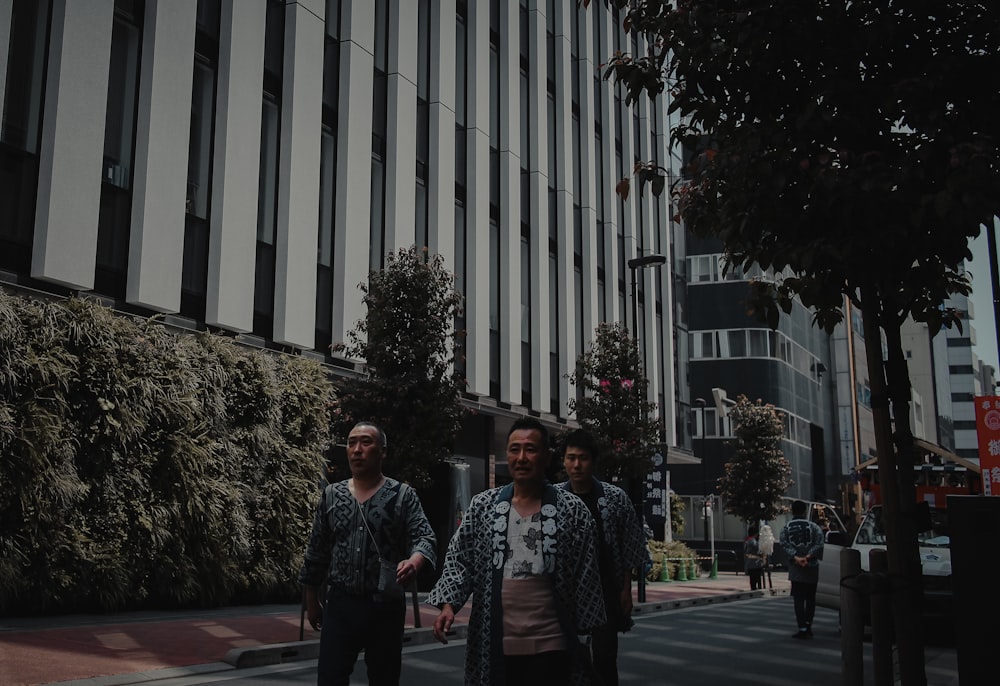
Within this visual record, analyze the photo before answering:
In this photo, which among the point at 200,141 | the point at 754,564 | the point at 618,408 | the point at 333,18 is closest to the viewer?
the point at 200,141

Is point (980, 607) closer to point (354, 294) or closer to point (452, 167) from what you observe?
point (354, 294)

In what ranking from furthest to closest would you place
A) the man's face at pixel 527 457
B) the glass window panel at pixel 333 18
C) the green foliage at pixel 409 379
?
the glass window panel at pixel 333 18 < the green foliage at pixel 409 379 < the man's face at pixel 527 457

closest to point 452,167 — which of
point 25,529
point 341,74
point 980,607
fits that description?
point 341,74

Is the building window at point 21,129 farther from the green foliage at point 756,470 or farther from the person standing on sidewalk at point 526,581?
the green foliage at point 756,470

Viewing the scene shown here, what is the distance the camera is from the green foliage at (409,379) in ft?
56.7

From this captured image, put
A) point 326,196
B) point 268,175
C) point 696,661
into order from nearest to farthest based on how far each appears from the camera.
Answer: point 696,661 → point 268,175 → point 326,196

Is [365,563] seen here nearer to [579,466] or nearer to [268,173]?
[579,466]

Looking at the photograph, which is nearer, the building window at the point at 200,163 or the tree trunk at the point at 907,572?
the tree trunk at the point at 907,572

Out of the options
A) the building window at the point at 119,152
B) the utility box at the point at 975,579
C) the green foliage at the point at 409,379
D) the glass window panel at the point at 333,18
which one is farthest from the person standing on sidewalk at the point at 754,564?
A: the utility box at the point at 975,579

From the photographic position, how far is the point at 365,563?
5.61 metres

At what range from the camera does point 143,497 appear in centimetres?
1470

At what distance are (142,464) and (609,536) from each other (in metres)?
9.93

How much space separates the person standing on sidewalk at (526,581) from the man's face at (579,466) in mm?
2048

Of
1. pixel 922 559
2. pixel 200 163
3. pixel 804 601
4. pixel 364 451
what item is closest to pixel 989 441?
pixel 922 559
